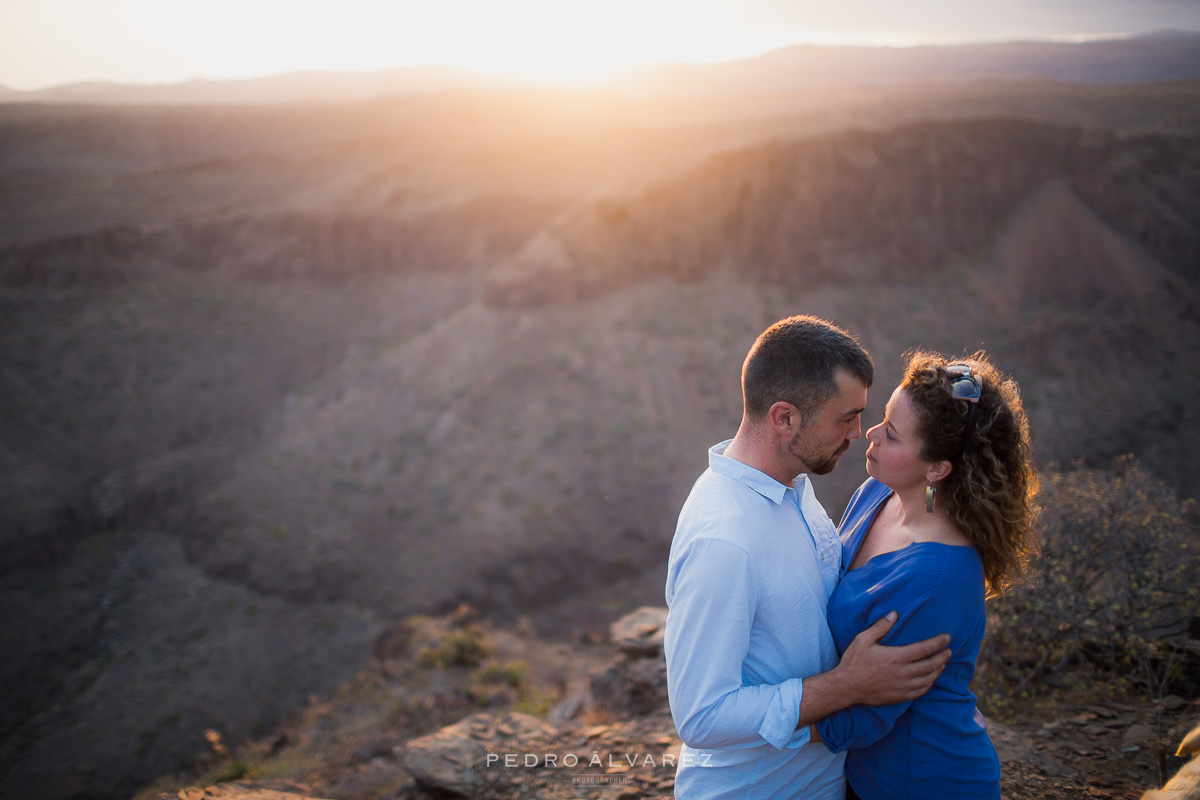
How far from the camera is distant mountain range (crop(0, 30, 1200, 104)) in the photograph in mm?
47156

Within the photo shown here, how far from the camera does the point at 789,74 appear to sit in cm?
6406

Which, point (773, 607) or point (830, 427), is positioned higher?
point (830, 427)

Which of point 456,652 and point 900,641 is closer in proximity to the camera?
point 900,641

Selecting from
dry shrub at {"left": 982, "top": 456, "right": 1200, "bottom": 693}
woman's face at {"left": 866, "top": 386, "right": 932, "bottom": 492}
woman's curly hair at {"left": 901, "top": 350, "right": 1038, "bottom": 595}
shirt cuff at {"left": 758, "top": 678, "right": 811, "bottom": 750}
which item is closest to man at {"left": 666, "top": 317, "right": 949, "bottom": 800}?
shirt cuff at {"left": 758, "top": 678, "right": 811, "bottom": 750}

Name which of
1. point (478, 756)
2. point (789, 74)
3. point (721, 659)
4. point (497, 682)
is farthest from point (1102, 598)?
point (789, 74)

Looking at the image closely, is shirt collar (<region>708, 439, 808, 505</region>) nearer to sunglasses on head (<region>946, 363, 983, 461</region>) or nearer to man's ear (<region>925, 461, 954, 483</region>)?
man's ear (<region>925, 461, 954, 483</region>)

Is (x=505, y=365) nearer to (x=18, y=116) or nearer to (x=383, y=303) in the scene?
(x=383, y=303)

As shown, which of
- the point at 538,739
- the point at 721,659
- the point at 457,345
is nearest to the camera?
the point at 721,659

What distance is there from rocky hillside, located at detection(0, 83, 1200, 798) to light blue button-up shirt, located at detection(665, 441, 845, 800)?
10817 millimetres

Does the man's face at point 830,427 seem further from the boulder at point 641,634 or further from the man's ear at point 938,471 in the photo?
the boulder at point 641,634

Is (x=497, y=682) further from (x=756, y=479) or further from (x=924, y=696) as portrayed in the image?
(x=756, y=479)

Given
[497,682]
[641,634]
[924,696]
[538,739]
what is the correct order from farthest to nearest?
1. [497,682]
2. [641,634]
3. [538,739]
4. [924,696]

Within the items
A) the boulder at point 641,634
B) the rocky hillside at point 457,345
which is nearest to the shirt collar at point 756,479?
the boulder at point 641,634

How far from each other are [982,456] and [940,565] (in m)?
0.45
